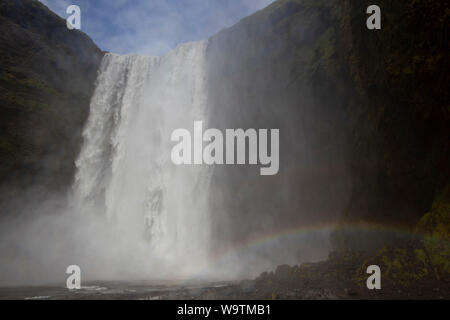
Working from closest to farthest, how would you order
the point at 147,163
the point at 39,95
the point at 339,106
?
the point at 339,106
the point at 39,95
the point at 147,163

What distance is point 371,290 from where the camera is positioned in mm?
8266

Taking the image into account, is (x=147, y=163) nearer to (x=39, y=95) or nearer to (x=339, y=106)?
(x=39, y=95)

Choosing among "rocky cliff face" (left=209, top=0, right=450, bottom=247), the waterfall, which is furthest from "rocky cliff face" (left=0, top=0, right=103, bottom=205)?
"rocky cliff face" (left=209, top=0, right=450, bottom=247)

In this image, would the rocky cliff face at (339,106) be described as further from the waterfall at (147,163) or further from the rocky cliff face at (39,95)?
the rocky cliff face at (39,95)

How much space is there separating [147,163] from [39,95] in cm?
1179

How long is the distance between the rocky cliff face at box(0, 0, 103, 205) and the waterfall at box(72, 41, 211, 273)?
1.64 meters

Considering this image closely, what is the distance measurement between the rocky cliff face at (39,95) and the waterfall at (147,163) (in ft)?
5.37

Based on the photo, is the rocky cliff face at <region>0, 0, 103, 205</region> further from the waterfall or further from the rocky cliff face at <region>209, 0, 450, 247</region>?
the rocky cliff face at <region>209, 0, 450, 247</region>

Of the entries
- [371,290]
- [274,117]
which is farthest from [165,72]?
[371,290]

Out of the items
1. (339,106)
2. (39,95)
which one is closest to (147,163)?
(39,95)

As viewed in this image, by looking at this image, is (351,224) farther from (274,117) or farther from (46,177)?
(46,177)

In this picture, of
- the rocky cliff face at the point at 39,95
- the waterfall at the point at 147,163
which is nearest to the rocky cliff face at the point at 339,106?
the waterfall at the point at 147,163

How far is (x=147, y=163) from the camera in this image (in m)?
28.2

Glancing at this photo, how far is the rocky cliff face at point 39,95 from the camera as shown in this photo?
23.9 meters
